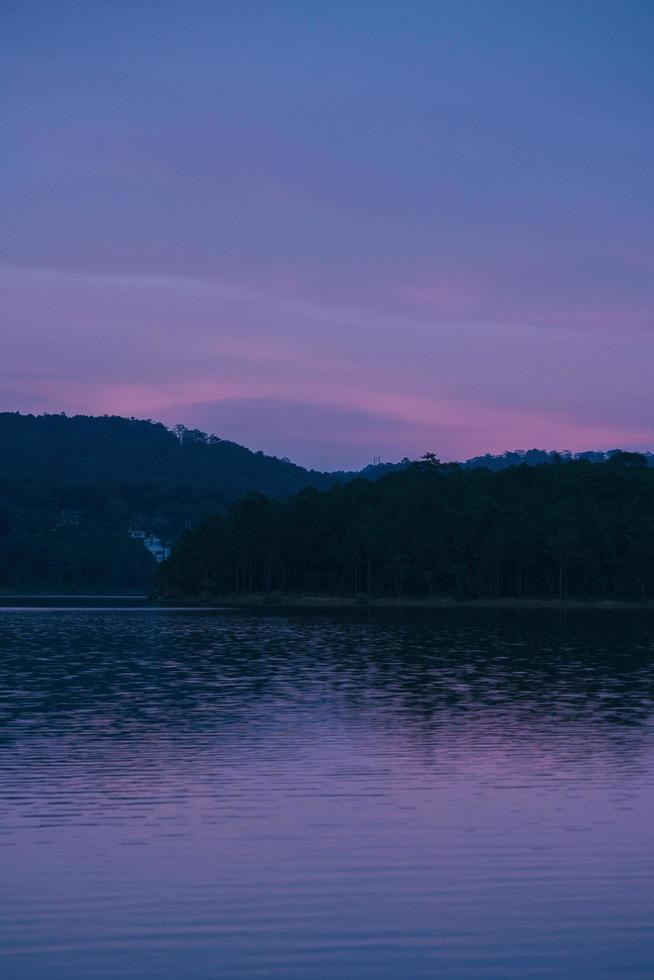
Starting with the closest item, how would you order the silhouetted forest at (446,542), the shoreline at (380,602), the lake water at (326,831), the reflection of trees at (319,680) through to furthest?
the lake water at (326,831) → the reflection of trees at (319,680) → the shoreline at (380,602) → the silhouetted forest at (446,542)

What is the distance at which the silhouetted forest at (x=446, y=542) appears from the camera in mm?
158625

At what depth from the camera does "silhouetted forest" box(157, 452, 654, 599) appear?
158625mm

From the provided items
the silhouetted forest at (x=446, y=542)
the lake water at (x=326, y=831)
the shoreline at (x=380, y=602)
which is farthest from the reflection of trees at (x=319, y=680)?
the silhouetted forest at (x=446, y=542)

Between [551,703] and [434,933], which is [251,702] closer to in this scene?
[551,703]

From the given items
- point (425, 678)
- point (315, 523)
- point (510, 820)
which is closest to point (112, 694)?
point (425, 678)

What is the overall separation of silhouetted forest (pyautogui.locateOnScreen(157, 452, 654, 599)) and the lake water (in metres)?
116

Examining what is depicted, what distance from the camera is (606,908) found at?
15203 millimetres

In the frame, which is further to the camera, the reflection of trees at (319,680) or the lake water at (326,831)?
the reflection of trees at (319,680)

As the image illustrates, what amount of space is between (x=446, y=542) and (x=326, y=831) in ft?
485

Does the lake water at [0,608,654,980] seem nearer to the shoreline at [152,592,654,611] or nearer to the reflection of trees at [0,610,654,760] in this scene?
the reflection of trees at [0,610,654,760]

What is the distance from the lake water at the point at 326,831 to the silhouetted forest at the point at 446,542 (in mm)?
115568

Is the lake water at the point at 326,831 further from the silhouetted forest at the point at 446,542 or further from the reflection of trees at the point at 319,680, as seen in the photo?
the silhouetted forest at the point at 446,542

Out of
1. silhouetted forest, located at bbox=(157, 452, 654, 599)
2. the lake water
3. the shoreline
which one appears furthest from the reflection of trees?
silhouetted forest, located at bbox=(157, 452, 654, 599)

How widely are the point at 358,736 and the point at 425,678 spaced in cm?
1750
